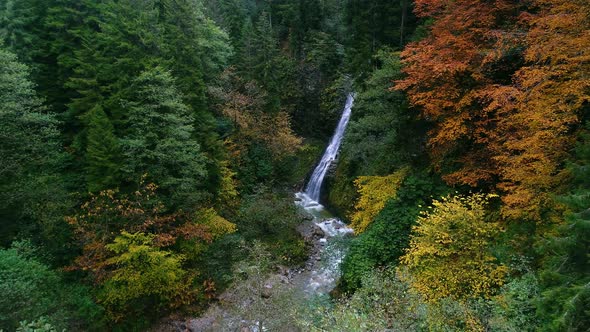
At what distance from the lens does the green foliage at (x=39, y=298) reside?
1060cm

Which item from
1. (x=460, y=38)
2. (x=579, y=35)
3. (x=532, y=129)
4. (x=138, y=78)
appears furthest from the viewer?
(x=138, y=78)

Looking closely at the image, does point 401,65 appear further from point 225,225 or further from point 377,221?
point 225,225

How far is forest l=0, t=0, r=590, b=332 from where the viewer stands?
9.40 metres

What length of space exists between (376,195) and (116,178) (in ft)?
39.6

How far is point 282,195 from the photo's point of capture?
28.3m

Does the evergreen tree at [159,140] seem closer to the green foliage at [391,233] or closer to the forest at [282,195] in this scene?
the forest at [282,195]

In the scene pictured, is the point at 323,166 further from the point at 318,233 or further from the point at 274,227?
the point at 274,227

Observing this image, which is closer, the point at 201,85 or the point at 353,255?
the point at 353,255

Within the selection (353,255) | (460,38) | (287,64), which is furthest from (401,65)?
(287,64)

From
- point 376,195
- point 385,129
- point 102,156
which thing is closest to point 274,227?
point 376,195

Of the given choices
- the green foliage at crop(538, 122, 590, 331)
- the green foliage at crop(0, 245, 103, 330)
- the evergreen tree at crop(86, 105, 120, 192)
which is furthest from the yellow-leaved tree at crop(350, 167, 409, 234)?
the green foliage at crop(0, 245, 103, 330)

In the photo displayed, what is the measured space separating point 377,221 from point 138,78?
41.3 ft

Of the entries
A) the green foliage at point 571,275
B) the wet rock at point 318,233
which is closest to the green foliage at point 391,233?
the green foliage at point 571,275

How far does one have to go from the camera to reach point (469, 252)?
1033 cm
